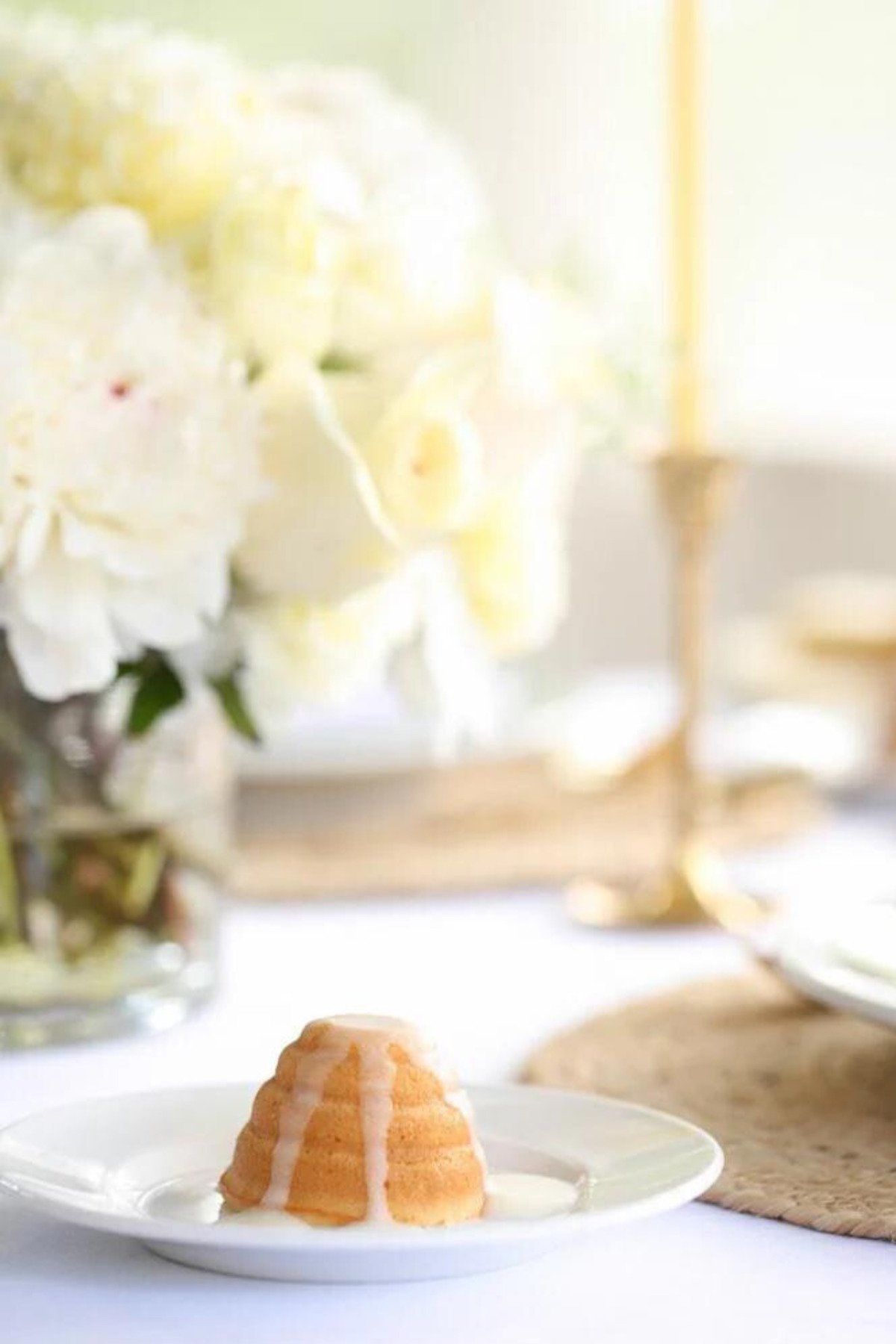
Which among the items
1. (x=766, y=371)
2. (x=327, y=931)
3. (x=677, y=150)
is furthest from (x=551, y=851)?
(x=766, y=371)

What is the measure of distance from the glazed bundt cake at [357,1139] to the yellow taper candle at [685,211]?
2.10 ft

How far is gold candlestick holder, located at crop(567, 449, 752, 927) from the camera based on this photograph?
109 cm

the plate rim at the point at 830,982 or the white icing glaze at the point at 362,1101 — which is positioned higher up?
the white icing glaze at the point at 362,1101

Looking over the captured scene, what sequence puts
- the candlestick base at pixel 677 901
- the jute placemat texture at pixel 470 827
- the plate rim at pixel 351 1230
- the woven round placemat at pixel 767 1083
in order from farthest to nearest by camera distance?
1. the jute placemat texture at pixel 470 827
2. the candlestick base at pixel 677 901
3. the woven round placemat at pixel 767 1083
4. the plate rim at pixel 351 1230

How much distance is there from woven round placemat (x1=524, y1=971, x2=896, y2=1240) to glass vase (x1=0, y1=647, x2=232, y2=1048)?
0.55ft

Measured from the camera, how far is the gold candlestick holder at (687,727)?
1.09 meters

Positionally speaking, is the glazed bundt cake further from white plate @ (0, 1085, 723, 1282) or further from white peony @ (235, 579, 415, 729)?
white peony @ (235, 579, 415, 729)

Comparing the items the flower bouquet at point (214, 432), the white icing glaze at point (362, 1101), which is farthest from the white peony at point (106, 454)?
the white icing glaze at point (362, 1101)

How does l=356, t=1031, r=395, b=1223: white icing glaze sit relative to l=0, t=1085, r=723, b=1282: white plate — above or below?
above

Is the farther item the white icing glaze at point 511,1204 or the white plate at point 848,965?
the white plate at point 848,965

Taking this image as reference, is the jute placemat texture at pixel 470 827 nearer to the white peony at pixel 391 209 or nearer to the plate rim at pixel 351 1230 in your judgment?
the white peony at pixel 391 209

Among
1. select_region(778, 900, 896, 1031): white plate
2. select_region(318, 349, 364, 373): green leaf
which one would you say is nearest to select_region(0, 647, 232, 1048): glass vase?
select_region(318, 349, 364, 373): green leaf

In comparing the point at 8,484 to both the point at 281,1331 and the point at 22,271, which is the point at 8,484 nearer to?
the point at 22,271

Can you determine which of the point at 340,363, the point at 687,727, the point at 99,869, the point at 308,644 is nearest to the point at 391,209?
the point at 340,363
